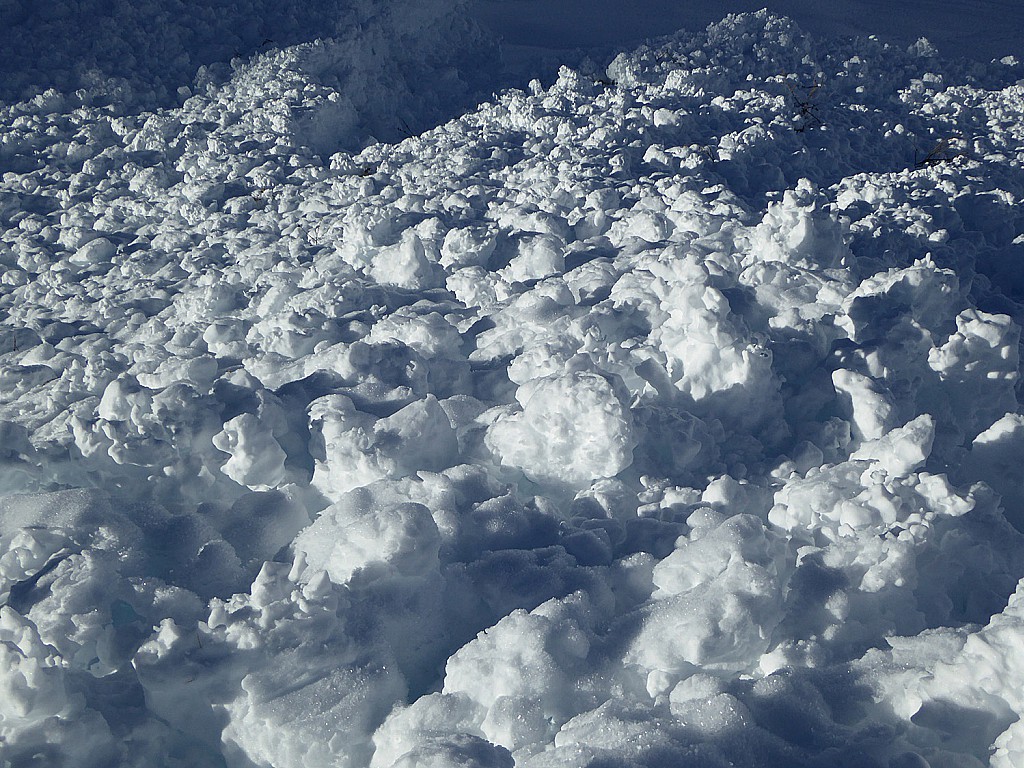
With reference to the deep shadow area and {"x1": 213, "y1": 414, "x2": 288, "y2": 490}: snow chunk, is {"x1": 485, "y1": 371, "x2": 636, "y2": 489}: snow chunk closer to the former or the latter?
{"x1": 213, "y1": 414, "x2": 288, "y2": 490}: snow chunk

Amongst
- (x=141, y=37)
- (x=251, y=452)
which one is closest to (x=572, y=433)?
(x=251, y=452)

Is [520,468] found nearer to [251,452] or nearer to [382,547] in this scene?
[382,547]

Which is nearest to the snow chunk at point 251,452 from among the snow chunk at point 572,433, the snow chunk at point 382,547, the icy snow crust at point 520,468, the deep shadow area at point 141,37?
the icy snow crust at point 520,468

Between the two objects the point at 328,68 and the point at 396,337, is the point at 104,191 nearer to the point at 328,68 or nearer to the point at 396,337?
the point at 328,68

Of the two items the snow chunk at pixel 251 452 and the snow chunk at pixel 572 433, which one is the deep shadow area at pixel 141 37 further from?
the snow chunk at pixel 572 433

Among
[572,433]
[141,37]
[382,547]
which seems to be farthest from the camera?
[141,37]

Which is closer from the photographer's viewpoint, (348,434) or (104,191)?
(348,434)

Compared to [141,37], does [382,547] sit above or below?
below

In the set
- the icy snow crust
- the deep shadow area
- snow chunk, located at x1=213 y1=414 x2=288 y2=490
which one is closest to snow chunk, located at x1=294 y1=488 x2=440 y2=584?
the icy snow crust

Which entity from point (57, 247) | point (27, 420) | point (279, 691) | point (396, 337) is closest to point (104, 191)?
point (57, 247)

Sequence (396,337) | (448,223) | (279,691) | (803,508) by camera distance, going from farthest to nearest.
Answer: (448,223) < (396,337) < (803,508) < (279,691)
